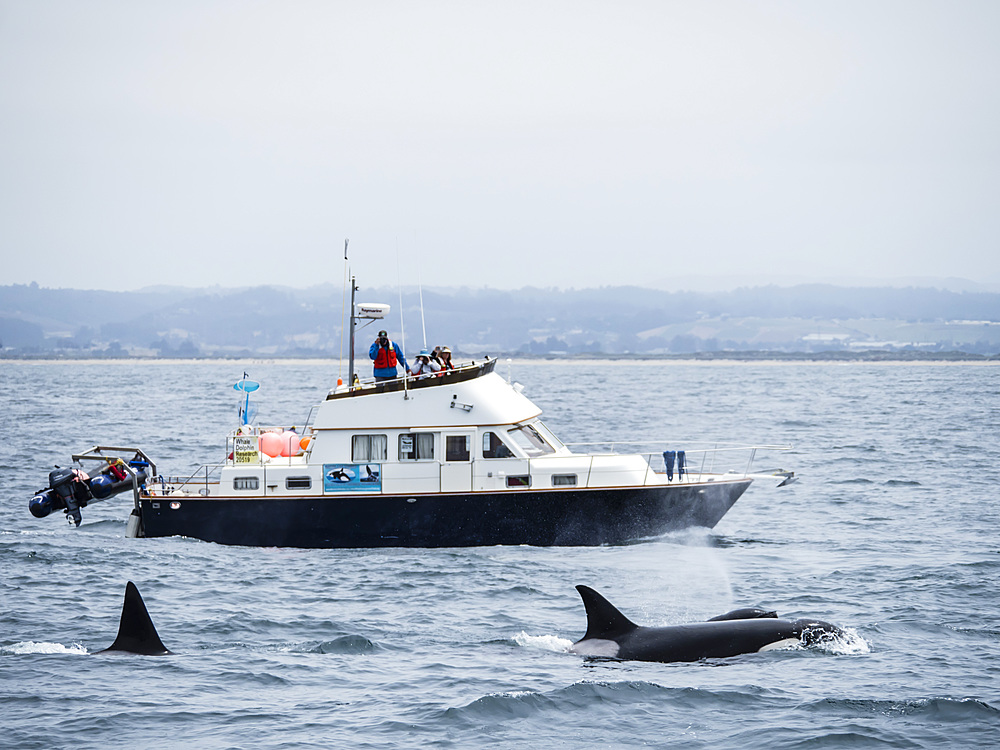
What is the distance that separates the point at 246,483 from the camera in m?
23.2

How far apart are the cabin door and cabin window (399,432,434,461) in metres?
0.34

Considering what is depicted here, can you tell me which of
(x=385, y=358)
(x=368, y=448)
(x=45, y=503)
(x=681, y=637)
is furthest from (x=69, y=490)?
(x=681, y=637)

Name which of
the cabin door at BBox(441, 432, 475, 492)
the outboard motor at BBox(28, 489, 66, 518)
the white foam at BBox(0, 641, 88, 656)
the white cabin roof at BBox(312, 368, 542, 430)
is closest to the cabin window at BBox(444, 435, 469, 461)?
the cabin door at BBox(441, 432, 475, 492)

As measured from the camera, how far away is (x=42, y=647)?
16.3 m

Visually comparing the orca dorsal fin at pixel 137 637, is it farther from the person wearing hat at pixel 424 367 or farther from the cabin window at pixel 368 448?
the person wearing hat at pixel 424 367

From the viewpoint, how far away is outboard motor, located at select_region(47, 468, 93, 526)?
23.9m

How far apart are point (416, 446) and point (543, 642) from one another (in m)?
7.37

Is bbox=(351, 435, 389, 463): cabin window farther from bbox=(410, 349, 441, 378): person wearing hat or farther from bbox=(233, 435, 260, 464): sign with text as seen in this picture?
bbox=(233, 435, 260, 464): sign with text

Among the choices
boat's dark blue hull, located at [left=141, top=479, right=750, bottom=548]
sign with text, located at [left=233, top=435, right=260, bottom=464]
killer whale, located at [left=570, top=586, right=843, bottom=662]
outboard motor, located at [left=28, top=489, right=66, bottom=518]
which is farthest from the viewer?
outboard motor, located at [left=28, top=489, right=66, bottom=518]

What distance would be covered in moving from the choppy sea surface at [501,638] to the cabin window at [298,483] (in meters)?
1.34

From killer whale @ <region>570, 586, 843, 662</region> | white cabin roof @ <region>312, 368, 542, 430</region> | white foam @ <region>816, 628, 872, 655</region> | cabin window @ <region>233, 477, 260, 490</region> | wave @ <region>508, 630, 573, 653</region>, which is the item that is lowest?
wave @ <region>508, 630, 573, 653</region>

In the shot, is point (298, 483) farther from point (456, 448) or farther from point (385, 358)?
point (456, 448)

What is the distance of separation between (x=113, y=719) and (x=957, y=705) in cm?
1023

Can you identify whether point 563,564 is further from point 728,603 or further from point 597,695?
point 597,695
